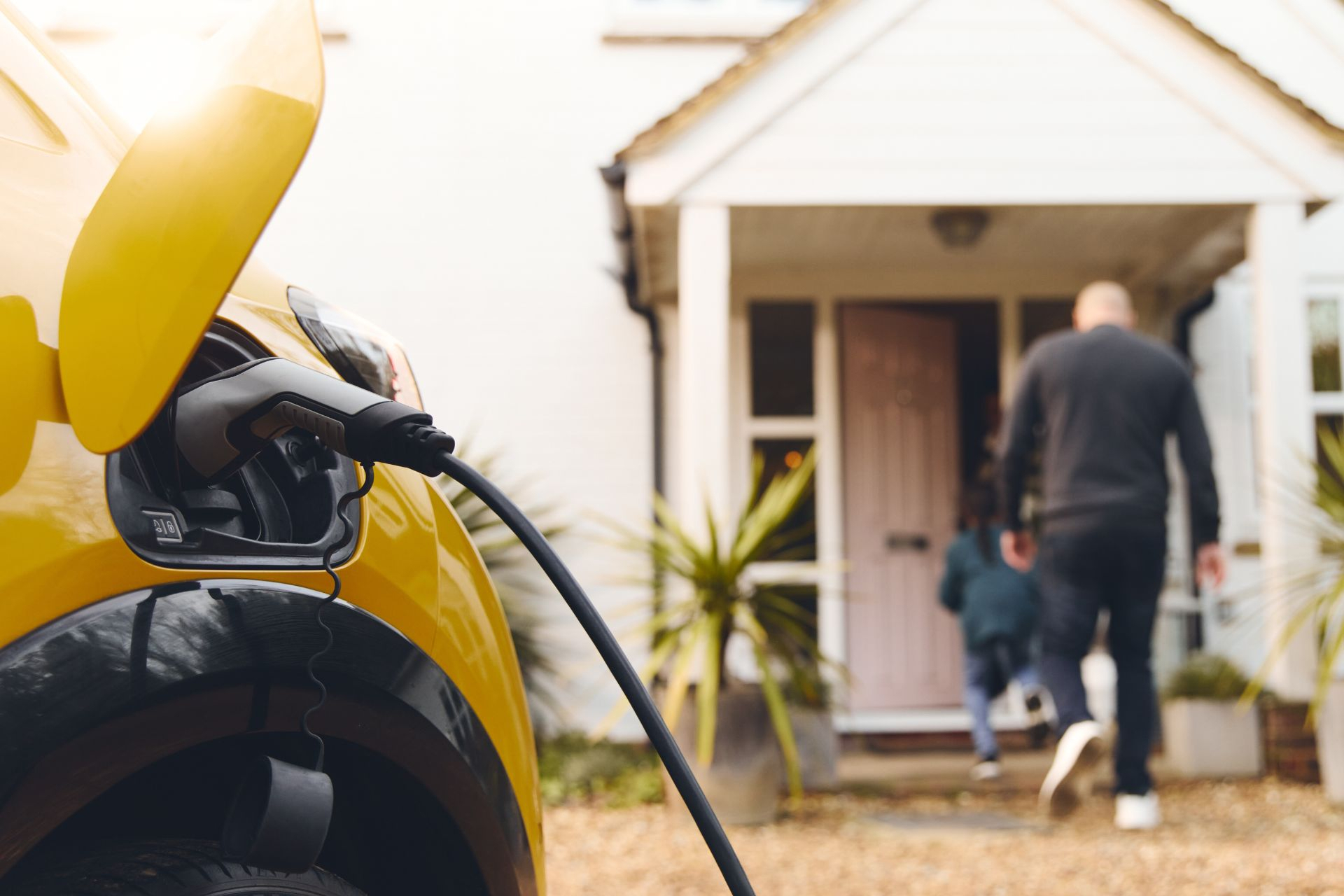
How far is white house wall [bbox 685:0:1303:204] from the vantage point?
5.18 m

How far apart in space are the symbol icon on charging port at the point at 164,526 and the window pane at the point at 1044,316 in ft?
21.4

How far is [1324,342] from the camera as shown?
6.95 m

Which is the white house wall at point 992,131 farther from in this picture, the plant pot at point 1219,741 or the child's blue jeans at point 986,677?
the plant pot at point 1219,741

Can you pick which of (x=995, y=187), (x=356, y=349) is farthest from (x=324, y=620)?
(x=995, y=187)

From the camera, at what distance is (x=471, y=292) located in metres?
6.89

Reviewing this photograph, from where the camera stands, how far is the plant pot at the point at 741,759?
4504mm

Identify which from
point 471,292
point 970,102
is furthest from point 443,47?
point 970,102

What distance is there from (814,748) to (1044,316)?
10.4 feet

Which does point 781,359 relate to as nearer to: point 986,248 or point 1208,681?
point 986,248

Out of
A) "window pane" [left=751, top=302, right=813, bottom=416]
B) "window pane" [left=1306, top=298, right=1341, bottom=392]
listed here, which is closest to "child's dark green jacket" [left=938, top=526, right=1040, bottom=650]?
"window pane" [left=751, top=302, right=813, bottom=416]

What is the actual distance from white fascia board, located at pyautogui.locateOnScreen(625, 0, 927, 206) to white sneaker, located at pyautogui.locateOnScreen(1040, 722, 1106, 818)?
2.74 metres

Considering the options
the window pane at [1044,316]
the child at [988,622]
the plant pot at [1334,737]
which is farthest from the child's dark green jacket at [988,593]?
the window pane at [1044,316]

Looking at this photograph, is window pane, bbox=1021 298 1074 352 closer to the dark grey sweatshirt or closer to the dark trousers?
the dark grey sweatshirt

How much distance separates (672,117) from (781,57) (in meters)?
0.55
